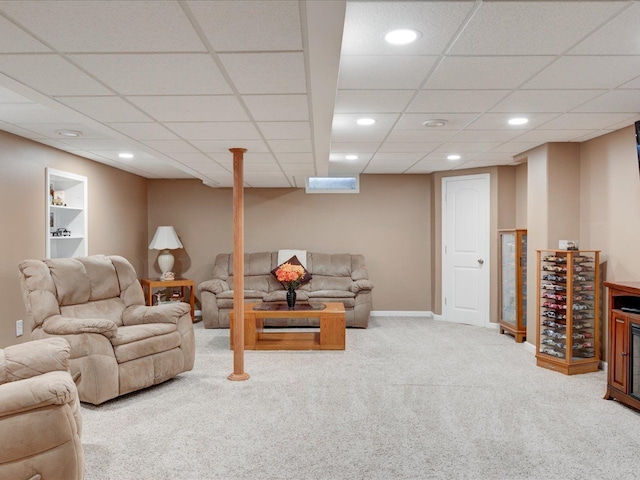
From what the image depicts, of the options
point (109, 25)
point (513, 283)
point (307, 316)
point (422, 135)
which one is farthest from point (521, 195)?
point (109, 25)

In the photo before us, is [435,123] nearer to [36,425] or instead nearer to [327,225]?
[36,425]

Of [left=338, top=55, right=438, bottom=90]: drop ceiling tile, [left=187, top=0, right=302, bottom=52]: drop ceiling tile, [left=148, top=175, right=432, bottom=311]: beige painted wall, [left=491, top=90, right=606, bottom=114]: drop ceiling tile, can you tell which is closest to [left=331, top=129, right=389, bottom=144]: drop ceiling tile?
[left=491, top=90, right=606, bottom=114]: drop ceiling tile

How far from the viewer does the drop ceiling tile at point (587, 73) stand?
2490 millimetres

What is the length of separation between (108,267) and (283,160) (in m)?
2.05

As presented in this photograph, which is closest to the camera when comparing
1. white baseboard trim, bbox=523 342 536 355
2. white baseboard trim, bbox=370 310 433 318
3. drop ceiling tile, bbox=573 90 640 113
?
drop ceiling tile, bbox=573 90 640 113

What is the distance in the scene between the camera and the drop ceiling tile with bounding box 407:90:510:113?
304cm

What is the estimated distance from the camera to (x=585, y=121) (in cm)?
378

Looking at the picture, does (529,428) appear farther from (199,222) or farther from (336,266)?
(199,222)

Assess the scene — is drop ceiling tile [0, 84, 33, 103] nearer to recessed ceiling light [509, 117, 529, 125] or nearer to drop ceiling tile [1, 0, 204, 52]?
drop ceiling tile [1, 0, 204, 52]

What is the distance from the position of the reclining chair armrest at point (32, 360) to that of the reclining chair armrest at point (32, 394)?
0.09 m

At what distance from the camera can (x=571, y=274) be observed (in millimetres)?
4160

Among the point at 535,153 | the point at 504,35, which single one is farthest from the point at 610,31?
the point at 535,153

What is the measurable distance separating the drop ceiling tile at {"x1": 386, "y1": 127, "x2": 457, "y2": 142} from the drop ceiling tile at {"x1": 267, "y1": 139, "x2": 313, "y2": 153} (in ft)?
2.82

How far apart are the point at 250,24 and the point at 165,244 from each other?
552 cm
